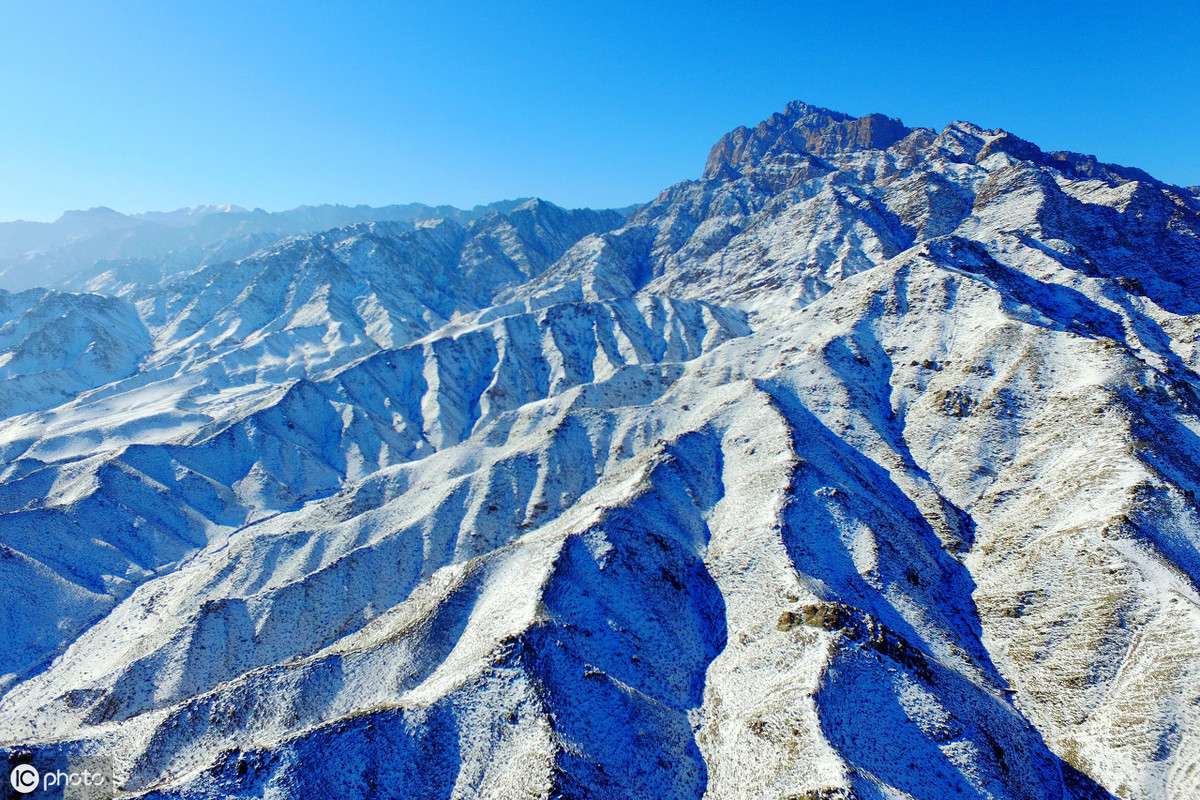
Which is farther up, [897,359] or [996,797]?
[897,359]

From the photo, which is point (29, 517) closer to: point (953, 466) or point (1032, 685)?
point (1032, 685)

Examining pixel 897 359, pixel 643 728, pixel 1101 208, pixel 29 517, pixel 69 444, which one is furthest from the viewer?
pixel 1101 208

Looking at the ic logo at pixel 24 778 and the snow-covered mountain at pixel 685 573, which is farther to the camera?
the snow-covered mountain at pixel 685 573

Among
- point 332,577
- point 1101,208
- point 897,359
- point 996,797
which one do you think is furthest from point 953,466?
point 1101,208

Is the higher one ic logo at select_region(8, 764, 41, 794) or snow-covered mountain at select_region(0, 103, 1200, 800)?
snow-covered mountain at select_region(0, 103, 1200, 800)

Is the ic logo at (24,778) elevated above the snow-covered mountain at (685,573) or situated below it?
below
